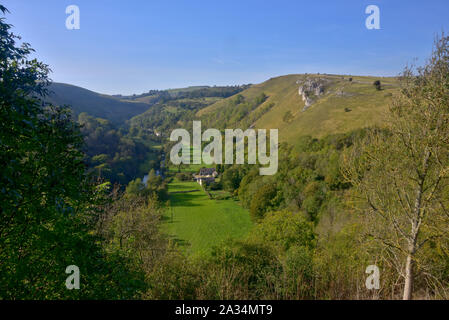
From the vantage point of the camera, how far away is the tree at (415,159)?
6.97 metres

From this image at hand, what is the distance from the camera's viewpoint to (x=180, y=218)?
1978 inches

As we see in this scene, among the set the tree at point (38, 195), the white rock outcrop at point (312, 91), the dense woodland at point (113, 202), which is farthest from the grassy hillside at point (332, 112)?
the tree at point (38, 195)

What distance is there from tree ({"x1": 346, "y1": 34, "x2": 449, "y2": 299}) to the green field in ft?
83.4

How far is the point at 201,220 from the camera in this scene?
49.5 meters

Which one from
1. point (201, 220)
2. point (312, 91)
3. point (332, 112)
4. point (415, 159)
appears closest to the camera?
point (415, 159)

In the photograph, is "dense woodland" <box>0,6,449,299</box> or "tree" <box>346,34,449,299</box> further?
"tree" <box>346,34,449,299</box>

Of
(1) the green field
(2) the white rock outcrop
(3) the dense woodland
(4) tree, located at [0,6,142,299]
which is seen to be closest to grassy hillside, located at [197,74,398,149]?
(2) the white rock outcrop

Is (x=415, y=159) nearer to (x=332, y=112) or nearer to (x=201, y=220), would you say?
(x=201, y=220)

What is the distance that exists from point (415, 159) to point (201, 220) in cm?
4544

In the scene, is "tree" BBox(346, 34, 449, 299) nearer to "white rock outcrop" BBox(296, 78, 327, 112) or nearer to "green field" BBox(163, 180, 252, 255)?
"green field" BBox(163, 180, 252, 255)

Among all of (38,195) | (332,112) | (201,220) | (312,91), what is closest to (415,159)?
(38,195)

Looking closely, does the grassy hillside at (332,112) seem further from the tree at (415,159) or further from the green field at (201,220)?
the tree at (415,159)

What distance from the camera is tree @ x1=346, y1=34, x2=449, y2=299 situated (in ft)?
22.9

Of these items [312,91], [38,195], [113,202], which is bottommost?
[113,202]
